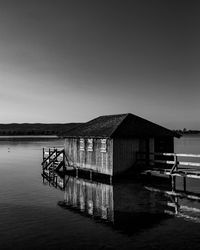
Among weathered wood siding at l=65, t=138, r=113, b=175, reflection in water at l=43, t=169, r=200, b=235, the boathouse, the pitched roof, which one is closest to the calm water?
reflection in water at l=43, t=169, r=200, b=235

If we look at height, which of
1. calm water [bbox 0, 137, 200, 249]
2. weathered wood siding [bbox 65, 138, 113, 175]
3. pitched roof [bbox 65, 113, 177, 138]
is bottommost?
calm water [bbox 0, 137, 200, 249]

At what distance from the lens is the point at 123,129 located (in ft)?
81.0

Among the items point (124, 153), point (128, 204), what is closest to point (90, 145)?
point (124, 153)

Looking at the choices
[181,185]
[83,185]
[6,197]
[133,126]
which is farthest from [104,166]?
[6,197]

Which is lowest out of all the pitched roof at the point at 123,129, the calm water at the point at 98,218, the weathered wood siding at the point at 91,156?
the calm water at the point at 98,218

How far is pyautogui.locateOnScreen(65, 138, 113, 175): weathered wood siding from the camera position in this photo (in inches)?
959

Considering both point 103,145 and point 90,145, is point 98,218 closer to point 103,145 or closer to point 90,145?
point 103,145

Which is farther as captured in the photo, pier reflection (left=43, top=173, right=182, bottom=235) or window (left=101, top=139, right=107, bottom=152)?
window (left=101, top=139, right=107, bottom=152)

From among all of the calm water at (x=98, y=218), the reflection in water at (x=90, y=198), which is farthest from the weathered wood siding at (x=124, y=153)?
the reflection in water at (x=90, y=198)

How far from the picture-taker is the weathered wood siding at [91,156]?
24359 mm

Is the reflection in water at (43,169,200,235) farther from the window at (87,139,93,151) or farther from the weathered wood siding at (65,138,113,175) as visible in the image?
the window at (87,139,93,151)

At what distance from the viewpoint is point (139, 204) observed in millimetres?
17219

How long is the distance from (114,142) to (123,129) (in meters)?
1.50

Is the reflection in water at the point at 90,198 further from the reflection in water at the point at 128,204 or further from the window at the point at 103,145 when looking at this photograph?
the window at the point at 103,145
